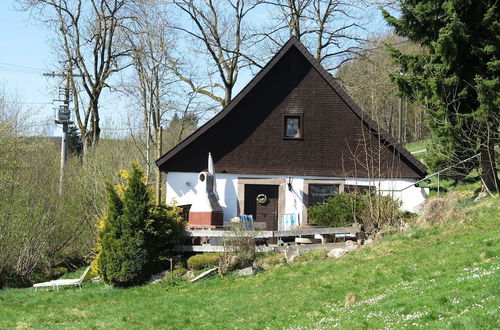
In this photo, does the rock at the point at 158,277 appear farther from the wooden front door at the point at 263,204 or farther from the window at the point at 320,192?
the window at the point at 320,192

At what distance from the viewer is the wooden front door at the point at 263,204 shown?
27.0 metres

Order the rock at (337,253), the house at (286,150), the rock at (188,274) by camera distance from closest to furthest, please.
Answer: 1. the rock at (337,253)
2. the rock at (188,274)
3. the house at (286,150)

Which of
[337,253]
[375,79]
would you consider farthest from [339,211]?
[375,79]

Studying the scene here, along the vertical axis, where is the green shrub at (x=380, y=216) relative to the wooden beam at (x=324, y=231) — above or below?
above

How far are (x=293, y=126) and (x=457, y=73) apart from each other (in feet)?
25.0

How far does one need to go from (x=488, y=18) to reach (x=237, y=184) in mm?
10834

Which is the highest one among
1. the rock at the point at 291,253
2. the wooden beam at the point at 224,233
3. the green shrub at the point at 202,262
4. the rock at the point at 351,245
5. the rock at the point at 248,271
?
the wooden beam at the point at 224,233

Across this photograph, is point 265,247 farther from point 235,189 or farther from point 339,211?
point 235,189

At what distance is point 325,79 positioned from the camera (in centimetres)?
2723

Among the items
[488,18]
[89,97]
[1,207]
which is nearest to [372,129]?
[488,18]

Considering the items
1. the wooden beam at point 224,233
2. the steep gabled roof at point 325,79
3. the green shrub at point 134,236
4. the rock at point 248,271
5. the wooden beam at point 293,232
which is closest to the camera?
the rock at point 248,271

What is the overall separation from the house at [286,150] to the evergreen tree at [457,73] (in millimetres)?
4455

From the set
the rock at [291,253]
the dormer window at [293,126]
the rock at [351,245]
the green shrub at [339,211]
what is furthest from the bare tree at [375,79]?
the rock at [291,253]

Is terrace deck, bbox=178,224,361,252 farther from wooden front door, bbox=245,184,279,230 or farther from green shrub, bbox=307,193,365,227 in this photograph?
wooden front door, bbox=245,184,279,230
